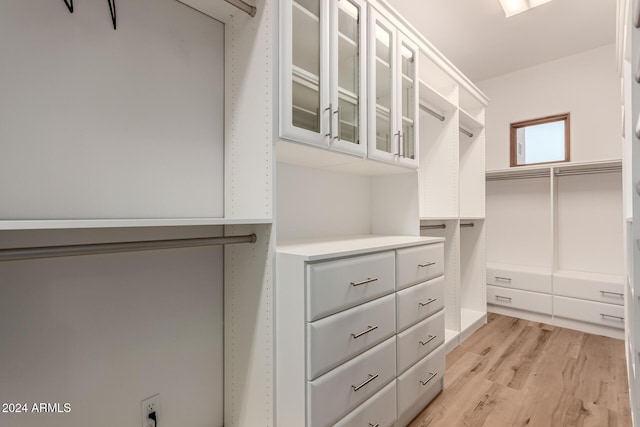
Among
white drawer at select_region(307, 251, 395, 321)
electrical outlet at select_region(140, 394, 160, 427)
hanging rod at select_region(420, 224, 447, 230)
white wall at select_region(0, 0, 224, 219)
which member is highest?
white wall at select_region(0, 0, 224, 219)

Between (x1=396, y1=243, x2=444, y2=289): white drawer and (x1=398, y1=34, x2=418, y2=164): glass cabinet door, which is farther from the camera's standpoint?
(x1=398, y1=34, x2=418, y2=164): glass cabinet door

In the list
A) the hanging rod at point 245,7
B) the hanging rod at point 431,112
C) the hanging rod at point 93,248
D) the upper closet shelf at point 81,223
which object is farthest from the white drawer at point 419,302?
the hanging rod at point 245,7

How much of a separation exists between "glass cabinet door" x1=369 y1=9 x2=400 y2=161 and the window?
8.69 ft

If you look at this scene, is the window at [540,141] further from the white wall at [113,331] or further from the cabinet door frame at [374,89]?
the white wall at [113,331]

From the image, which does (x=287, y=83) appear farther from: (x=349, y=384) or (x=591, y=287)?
(x=591, y=287)

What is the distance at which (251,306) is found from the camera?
1.38 m

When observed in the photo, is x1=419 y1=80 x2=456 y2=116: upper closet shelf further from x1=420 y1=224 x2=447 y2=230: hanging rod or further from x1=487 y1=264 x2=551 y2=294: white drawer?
x1=487 y1=264 x2=551 y2=294: white drawer

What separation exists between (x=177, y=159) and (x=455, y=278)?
2.37 m

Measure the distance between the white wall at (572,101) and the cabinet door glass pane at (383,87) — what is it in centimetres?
264

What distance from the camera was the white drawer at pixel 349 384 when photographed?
1.18 m

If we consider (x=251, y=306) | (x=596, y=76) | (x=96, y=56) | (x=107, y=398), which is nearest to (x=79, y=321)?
(x=107, y=398)

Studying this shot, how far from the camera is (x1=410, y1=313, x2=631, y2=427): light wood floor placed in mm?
1728

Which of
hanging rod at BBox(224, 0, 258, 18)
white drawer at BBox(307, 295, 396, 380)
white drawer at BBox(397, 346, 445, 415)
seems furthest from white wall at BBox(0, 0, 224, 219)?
white drawer at BBox(397, 346, 445, 415)

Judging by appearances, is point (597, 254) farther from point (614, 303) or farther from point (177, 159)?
point (177, 159)
